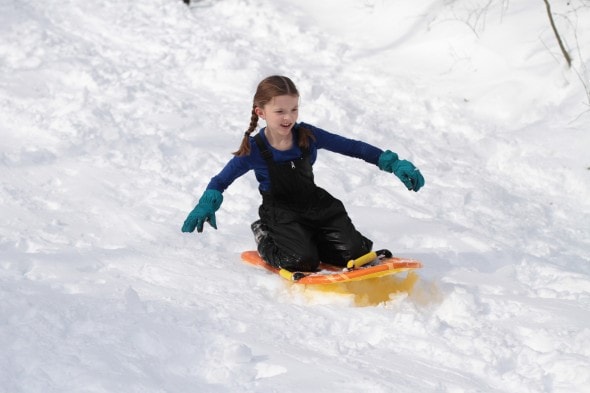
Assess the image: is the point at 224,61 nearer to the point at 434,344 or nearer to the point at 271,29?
the point at 271,29

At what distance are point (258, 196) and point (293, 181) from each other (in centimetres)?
117

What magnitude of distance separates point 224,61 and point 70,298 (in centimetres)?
482

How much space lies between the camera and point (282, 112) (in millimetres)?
4160

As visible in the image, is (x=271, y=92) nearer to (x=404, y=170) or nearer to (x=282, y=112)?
(x=282, y=112)

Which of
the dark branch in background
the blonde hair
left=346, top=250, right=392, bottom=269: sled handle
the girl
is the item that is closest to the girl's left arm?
the girl

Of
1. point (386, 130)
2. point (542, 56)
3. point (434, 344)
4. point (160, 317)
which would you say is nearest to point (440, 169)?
→ point (386, 130)

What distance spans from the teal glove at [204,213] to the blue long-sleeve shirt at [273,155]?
0.09m

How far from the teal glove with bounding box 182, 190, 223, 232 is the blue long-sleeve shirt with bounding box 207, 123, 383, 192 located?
95mm

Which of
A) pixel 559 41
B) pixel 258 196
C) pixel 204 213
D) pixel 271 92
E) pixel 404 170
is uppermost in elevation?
pixel 559 41

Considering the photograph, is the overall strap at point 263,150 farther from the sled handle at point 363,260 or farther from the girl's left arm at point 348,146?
the sled handle at point 363,260

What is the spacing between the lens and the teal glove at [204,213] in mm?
3994

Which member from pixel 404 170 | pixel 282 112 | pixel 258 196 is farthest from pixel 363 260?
pixel 258 196

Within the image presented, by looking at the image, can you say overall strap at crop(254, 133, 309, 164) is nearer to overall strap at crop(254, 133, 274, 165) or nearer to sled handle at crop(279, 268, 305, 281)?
overall strap at crop(254, 133, 274, 165)

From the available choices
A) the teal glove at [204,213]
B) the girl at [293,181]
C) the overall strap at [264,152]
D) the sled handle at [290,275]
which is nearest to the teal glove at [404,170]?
the girl at [293,181]
